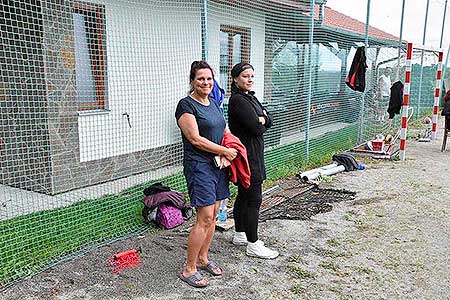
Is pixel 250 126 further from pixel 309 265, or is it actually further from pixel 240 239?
pixel 309 265

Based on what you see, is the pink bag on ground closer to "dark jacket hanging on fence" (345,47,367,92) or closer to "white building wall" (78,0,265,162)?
"white building wall" (78,0,265,162)

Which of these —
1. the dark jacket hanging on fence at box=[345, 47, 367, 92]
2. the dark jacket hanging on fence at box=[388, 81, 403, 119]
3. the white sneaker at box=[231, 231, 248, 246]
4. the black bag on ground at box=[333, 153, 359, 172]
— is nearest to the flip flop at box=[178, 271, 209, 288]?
the white sneaker at box=[231, 231, 248, 246]

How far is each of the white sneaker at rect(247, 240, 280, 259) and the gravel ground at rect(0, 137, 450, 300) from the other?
53 millimetres

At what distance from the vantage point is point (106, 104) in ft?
18.2

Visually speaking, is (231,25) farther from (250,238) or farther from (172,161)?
(250,238)

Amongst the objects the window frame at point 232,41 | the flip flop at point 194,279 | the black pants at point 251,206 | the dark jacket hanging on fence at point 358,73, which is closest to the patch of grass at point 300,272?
the black pants at point 251,206

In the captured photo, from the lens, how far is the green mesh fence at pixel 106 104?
427 centimetres

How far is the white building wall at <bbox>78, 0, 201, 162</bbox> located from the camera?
5.41 metres

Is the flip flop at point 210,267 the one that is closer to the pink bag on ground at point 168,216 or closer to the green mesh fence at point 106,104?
the pink bag on ground at point 168,216

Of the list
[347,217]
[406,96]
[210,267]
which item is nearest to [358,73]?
[406,96]

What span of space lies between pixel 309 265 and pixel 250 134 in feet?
3.77

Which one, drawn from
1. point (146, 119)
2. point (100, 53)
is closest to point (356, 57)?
point (146, 119)

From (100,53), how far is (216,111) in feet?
9.30

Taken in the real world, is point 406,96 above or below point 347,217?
above
